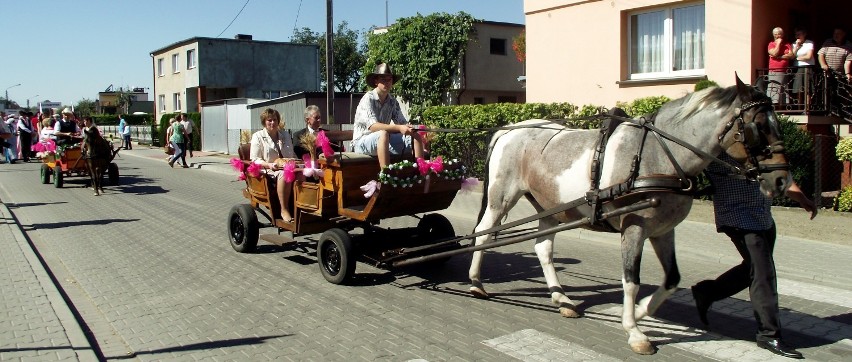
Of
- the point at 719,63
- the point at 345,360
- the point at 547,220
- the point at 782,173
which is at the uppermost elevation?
the point at 719,63

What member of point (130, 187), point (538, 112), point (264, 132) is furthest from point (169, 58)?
point (264, 132)

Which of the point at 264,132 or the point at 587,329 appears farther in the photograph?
the point at 264,132

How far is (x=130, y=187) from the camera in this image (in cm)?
1930

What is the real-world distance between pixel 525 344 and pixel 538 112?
1067cm

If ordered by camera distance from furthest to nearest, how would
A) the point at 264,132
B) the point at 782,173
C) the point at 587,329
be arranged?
the point at 264,132, the point at 587,329, the point at 782,173

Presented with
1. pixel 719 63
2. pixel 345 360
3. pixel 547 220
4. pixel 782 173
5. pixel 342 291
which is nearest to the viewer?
pixel 782 173

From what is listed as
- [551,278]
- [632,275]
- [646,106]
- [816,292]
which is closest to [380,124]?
[551,278]

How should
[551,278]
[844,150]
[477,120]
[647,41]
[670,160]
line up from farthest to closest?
1. [477,120]
2. [647,41]
3. [844,150]
4. [551,278]
5. [670,160]

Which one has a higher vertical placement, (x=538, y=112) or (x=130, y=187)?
(x=538, y=112)

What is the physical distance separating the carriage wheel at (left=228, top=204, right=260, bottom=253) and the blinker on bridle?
247 inches

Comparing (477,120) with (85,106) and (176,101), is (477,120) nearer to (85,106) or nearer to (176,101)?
(176,101)

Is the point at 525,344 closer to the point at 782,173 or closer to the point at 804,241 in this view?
the point at 782,173

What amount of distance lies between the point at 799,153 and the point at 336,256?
811 cm

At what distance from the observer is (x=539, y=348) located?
18.5 ft
